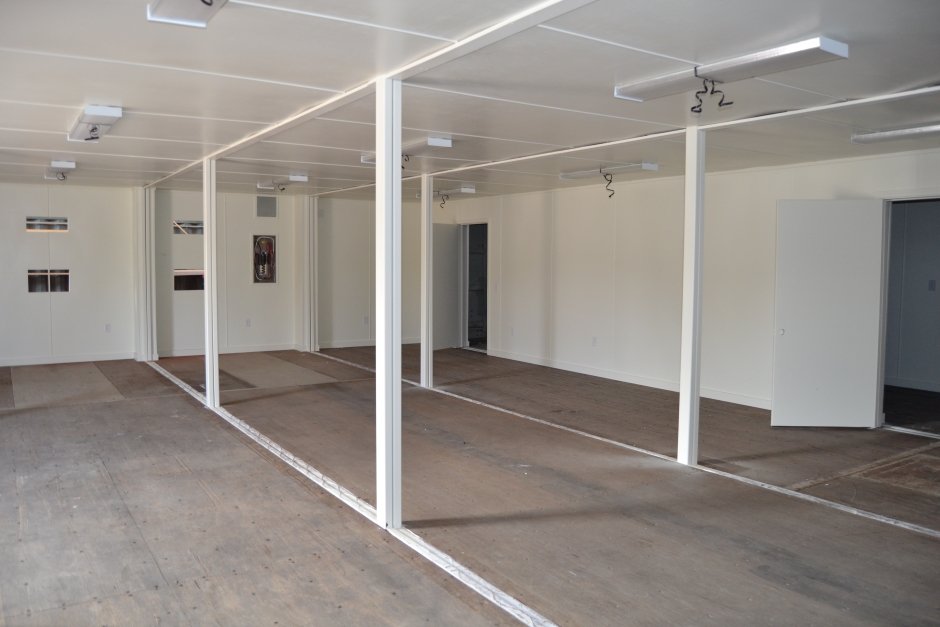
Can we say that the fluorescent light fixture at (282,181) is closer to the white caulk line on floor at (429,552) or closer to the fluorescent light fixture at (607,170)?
the fluorescent light fixture at (607,170)

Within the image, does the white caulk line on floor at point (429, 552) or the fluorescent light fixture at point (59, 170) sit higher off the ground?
the fluorescent light fixture at point (59, 170)

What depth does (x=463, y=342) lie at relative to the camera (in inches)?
492

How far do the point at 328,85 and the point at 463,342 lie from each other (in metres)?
8.53

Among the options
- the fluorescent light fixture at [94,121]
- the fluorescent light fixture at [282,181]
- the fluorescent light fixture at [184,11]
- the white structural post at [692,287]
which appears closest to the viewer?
the fluorescent light fixture at [184,11]

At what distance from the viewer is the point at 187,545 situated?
3.88 metres

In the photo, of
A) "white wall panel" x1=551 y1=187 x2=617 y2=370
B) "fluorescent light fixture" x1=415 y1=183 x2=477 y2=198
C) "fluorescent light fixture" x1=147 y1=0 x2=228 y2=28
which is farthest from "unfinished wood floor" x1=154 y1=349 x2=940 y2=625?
"fluorescent light fixture" x1=415 y1=183 x2=477 y2=198

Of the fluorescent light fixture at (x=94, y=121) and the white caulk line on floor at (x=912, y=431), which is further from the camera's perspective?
the white caulk line on floor at (x=912, y=431)

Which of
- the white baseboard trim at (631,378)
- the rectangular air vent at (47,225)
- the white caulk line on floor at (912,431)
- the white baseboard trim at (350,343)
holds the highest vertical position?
the rectangular air vent at (47,225)

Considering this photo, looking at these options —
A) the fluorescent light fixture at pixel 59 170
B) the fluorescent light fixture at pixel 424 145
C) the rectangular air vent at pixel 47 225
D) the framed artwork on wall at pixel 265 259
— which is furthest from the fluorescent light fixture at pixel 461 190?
the rectangular air vent at pixel 47 225

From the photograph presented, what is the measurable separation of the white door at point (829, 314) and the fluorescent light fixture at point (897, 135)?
1.19m

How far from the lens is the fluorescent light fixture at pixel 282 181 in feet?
29.0

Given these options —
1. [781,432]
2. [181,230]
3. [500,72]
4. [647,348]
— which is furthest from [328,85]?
[181,230]

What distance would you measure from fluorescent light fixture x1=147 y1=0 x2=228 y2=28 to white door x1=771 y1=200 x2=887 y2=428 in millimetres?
5590

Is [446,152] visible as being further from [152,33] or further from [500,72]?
[152,33]
